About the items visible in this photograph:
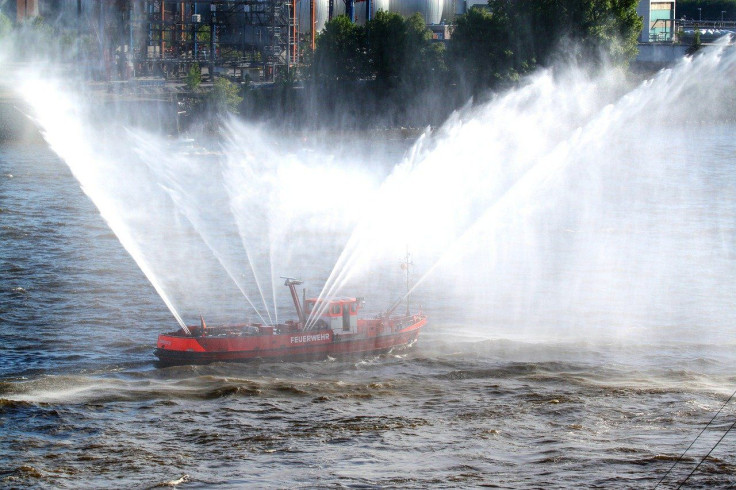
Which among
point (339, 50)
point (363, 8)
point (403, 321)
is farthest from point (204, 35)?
point (403, 321)

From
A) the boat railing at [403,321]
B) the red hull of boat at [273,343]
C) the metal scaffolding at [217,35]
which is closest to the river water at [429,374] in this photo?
A: the red hull of boat at [273,343]

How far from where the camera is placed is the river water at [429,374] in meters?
31.6

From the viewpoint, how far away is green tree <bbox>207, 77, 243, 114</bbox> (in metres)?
126

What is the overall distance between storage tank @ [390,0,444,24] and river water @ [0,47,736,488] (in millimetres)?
91100

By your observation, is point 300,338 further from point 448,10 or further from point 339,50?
point 448,10

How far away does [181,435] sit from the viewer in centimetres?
3381

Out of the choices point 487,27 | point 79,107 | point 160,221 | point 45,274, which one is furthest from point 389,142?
point 45,274

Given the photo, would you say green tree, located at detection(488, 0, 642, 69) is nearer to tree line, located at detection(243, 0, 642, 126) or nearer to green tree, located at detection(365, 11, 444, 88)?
tree line, located at detection(243, 0, 642, 126)

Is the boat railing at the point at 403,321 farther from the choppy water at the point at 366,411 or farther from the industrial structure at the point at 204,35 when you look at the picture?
the industrial structure at the point at 204,35

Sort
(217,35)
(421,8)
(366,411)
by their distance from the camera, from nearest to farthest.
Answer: (366,411) → (217,35) → (421,8)

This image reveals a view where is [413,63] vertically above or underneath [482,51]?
underneath

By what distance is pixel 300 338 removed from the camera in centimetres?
4053

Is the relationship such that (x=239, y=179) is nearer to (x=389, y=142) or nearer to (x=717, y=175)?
(x=389, y=142)

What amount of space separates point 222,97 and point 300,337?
89361 mm
